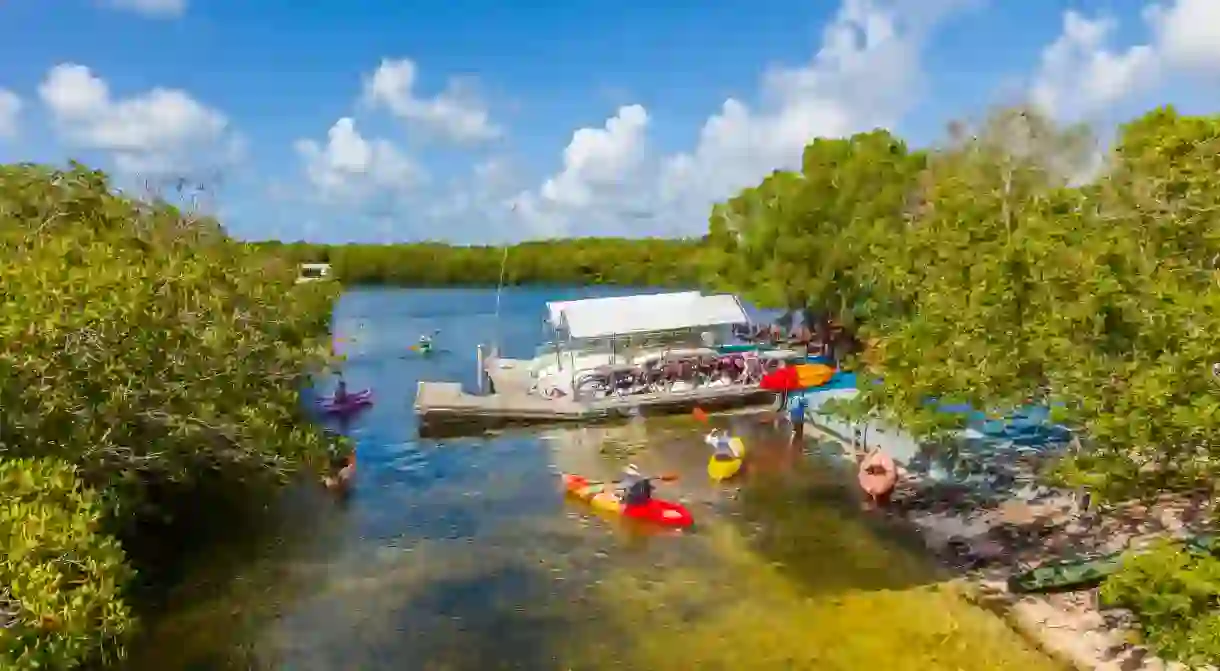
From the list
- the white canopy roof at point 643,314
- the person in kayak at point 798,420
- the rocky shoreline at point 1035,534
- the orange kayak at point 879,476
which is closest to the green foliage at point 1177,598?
the rocky shoreline at point 1035,534

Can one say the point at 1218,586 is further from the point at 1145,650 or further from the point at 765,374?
the point at 765,374

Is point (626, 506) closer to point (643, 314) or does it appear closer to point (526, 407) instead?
point (526, 407)

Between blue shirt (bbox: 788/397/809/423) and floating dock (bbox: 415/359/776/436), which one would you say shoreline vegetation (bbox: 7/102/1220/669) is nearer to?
blue shirt (bbox: 788/397/809/423)

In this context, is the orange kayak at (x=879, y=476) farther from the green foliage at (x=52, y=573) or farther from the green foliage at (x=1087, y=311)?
the green foliage at (x=52, y=573)

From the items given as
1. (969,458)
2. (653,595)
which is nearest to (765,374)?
(969,458)

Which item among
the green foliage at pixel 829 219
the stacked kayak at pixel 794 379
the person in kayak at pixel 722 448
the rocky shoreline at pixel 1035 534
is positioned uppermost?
the green foliage at pixel 829 219

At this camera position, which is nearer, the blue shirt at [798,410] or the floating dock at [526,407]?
the blue shirt at [798,410]

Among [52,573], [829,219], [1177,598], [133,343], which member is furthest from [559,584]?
[829,219]

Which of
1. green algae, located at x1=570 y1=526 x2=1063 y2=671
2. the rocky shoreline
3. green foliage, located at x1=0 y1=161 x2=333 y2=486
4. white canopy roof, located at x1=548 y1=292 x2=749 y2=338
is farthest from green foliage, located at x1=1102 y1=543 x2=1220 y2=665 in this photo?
white canopy roof, located at x1=548 y1=292 x2=749 y2=338
